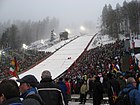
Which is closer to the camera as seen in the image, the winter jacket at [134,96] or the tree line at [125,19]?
the winter jacket at [134,96]

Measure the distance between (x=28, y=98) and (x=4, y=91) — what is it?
73 centimetres

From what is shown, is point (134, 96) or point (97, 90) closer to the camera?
point (134, 96)

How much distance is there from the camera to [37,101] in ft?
14.5

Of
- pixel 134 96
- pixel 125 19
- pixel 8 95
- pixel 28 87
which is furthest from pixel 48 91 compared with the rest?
pixel 125 19

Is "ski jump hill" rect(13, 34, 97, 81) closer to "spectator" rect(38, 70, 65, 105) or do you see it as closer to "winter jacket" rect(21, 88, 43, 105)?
"spectator" rect(38, 70, 65, 105)

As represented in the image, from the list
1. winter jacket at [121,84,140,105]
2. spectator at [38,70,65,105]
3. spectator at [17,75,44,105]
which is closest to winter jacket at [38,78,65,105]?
spectator at [38,70,65,105]

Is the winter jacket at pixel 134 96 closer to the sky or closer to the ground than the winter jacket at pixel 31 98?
closer to the ground

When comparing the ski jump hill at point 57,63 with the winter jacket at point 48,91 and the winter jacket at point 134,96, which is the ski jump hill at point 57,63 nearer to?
the winter jacket at point 48,91

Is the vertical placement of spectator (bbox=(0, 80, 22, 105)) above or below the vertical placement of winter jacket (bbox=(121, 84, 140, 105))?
above

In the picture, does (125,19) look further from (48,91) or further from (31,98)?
(31,98)

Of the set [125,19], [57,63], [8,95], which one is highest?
[125,19]

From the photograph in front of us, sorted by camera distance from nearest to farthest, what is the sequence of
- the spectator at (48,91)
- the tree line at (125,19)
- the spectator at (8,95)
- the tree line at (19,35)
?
the spectator at (8,95) < the spectator at (48,91) < the tree line at (125,19) < the tree line at (19,35)

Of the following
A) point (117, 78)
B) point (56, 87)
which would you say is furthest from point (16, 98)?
point (117, 78)

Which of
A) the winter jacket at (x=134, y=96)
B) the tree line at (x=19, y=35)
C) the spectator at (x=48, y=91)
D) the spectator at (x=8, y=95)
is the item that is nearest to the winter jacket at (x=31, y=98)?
the spectator at (x=8, y=95)
